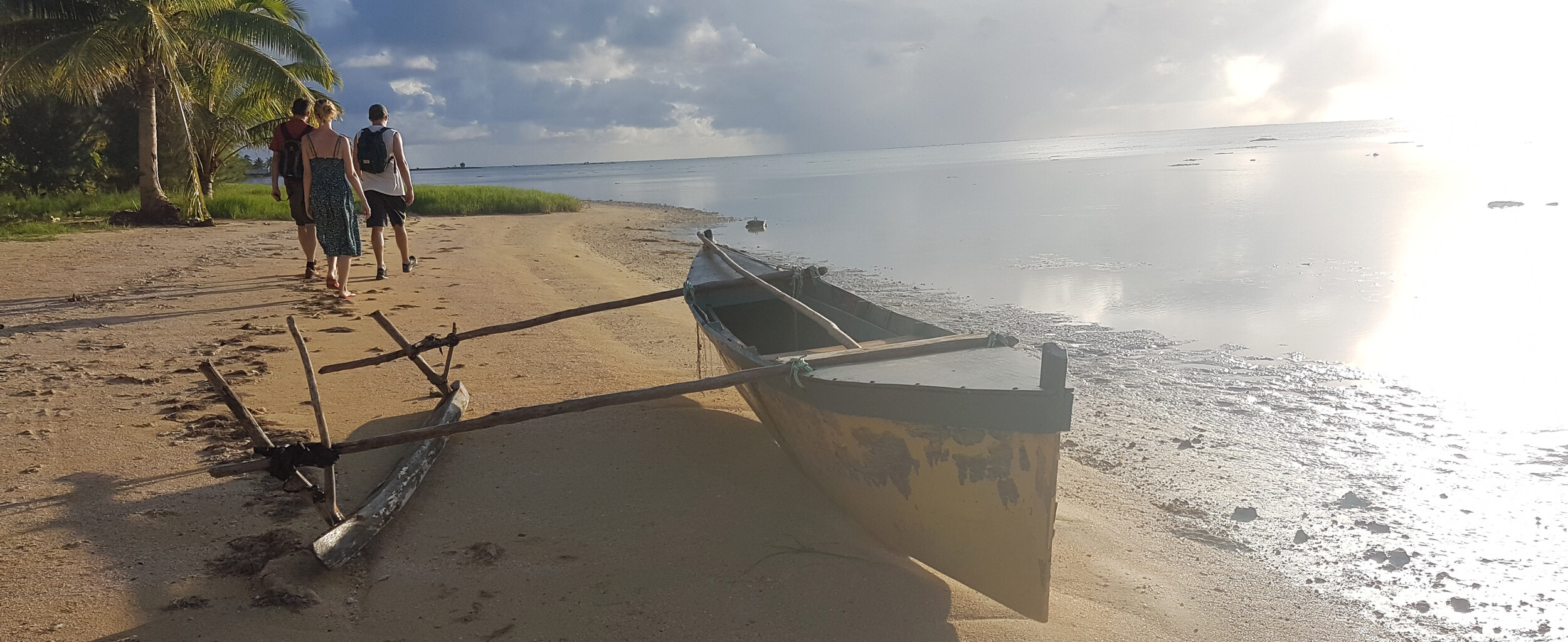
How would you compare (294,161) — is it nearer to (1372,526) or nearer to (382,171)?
(382,171)

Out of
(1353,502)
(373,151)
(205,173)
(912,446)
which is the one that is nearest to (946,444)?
(912,446)

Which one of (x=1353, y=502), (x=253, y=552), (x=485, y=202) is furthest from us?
(x=485, y=202)

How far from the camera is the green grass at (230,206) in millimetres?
13953

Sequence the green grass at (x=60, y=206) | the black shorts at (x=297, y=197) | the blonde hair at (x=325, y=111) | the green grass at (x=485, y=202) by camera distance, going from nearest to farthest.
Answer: the blonde hair at (x=325, y=111)
the black shorts at (x=297, y=197)
the green grass at (x=60, y=206)
the green grass at (x=485, y=202)

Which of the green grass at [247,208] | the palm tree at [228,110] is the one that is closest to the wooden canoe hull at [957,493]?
the palm tree at [228,110]

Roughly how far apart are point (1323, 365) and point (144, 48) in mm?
17299

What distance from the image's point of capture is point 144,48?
566 inches

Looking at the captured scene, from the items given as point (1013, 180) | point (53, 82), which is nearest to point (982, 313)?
point (53, 82)

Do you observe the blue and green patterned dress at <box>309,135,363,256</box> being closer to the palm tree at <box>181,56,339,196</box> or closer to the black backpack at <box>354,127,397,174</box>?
the black backpack at <box>354,127,397,174</box>

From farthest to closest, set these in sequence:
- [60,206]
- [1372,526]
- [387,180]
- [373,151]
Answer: [60,206], [387,180], [373,151], [1372,526]

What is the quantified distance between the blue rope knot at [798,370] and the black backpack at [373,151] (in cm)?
600

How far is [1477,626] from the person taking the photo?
10.7ft

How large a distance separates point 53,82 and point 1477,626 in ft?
59.5

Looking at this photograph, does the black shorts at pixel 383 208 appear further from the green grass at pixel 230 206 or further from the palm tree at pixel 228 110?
the palm tree at pixel 228 110
